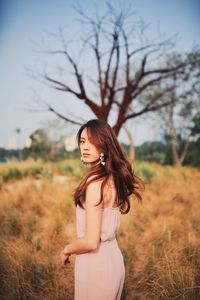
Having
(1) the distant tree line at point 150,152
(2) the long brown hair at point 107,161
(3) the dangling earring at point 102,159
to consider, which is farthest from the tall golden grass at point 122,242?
(1) the distant tree line at point 150,152

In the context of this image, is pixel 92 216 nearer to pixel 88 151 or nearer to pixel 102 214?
pixel 102 214

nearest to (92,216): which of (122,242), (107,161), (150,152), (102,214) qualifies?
(102,214)

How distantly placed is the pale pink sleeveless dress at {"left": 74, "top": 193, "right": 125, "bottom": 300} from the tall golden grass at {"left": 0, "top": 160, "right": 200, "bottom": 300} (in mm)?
1028

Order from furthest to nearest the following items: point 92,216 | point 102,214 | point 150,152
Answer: point 150,152 → point 102,214 → point 92,216

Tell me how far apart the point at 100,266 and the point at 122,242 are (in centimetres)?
232

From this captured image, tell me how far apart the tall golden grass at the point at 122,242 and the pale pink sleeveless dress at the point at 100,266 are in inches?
40.5

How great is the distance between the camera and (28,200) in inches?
218

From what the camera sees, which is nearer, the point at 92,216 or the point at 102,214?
the point at 92,216

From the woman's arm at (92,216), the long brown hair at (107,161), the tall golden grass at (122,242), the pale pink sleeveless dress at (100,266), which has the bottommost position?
the tall golden grass at (122,242)

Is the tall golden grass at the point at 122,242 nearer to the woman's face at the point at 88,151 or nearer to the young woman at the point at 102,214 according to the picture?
the young woman at the point at 102,214

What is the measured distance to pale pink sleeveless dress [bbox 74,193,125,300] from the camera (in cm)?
147

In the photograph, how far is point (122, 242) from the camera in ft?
12.3

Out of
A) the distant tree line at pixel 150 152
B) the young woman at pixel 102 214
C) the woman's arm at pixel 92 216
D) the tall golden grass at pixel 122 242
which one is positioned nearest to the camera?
the woman's arm at pixel 92 216

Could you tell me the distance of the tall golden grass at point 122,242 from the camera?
8.54ft
